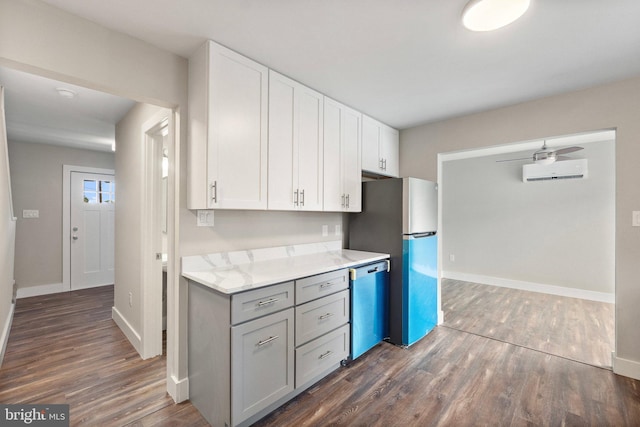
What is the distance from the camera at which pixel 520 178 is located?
477cm

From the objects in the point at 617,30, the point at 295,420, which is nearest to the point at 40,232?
the point at 295,420

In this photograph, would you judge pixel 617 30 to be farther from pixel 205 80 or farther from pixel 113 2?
pixel 113 2

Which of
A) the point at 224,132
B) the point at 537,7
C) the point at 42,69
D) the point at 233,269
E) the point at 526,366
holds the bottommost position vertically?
the point at 526,366

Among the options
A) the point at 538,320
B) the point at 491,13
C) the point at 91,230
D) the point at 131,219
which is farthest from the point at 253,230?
the point at 91,230

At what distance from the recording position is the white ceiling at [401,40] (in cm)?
150

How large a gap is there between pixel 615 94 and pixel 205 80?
3.19m

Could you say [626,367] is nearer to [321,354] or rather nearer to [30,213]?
[321,354]

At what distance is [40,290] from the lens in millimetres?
4340

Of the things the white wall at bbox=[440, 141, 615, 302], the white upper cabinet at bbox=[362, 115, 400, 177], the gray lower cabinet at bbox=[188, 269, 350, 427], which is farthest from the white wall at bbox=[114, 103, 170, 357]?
the white wall at bbox=[440, 141, 615, 302]

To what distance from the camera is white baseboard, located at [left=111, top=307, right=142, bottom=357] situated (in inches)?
102

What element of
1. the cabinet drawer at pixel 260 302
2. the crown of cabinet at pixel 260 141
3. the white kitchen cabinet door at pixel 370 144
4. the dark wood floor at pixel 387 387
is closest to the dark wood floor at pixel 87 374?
the dark wood floor at pixel 387 387

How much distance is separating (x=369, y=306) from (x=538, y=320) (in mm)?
2413

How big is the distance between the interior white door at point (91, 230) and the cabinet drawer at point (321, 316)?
4.66 m

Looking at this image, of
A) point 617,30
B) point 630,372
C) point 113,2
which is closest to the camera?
point 113,2
